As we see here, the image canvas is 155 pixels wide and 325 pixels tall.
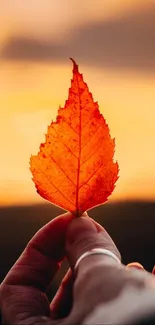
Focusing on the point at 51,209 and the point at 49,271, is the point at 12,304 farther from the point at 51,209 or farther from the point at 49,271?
the point at 51,209

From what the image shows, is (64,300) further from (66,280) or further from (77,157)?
(77,157)

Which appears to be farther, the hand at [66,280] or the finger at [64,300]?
the finger at [64,300]

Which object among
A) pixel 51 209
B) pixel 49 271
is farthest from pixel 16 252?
pixel 49 271

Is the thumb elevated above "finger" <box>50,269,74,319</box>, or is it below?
above

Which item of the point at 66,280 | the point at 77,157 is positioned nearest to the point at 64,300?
the point at 66,280

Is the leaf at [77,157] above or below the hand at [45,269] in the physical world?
above
